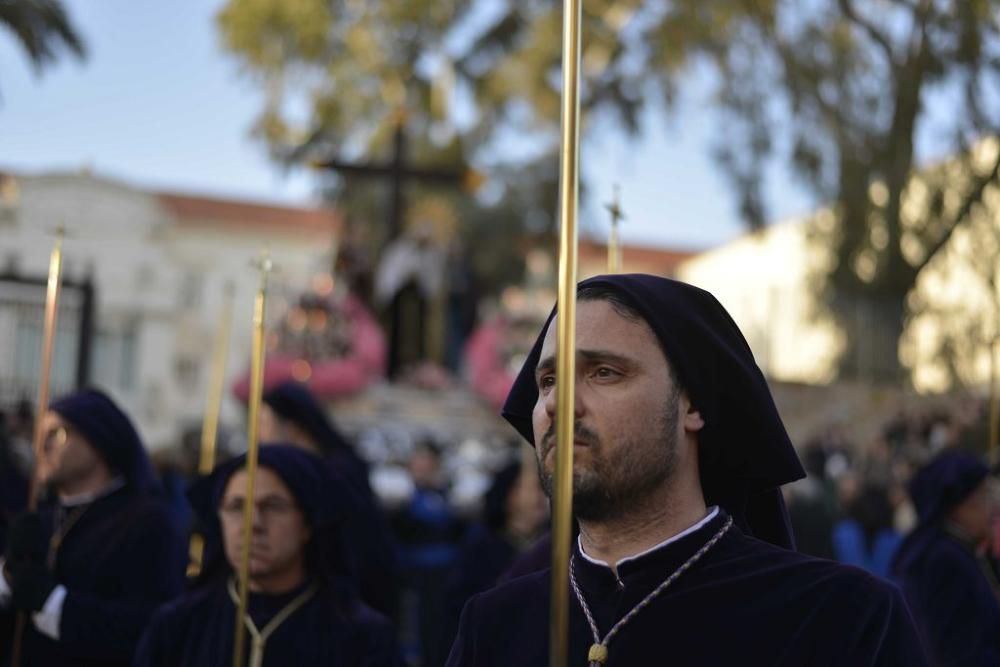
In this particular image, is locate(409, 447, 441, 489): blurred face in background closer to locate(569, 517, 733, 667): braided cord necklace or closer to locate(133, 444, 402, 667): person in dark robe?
locate(133, 444, 402, 667): person in dark robe

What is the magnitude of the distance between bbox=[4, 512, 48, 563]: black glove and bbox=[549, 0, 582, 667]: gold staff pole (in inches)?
114

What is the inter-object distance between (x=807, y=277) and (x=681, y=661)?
2266 centimetres

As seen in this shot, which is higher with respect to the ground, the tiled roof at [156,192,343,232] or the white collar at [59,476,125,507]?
the tiled roof at [156,192,343,232]

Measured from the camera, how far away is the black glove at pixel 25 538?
4371mm

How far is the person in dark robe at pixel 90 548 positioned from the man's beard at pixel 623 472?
256 centimetres

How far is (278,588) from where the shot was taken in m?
4.18

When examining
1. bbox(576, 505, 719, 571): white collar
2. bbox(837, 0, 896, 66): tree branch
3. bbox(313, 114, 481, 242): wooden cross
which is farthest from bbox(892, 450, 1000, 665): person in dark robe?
bbox(837, 0, 896, 66): tree branch

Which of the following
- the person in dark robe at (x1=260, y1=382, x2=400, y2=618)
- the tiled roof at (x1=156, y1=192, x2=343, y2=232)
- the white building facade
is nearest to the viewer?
the person in dark robe at (x1=260, y1=382, x2=400, y2=618)

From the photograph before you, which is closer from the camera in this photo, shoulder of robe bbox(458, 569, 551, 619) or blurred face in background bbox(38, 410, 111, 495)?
shoulder of robe bbox(458, 569, 551, 619)

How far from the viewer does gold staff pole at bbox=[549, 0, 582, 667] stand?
1.88 meters

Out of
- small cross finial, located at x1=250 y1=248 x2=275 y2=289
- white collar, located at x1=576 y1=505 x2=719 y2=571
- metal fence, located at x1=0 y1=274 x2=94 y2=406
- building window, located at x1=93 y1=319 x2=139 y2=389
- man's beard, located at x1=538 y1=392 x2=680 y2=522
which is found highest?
building window, located at x1=93 y1=319 x2=139 y2=389

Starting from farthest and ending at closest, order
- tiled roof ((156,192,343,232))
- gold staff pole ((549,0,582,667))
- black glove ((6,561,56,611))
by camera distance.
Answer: tiled roof ((156,192,343,232)) < black glove ((6,561,56,611)) < gold staff pole ((549,0,582,667))

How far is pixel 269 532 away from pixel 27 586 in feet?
2.77

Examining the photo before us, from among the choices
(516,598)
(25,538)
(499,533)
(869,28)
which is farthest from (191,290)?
(516,598)
